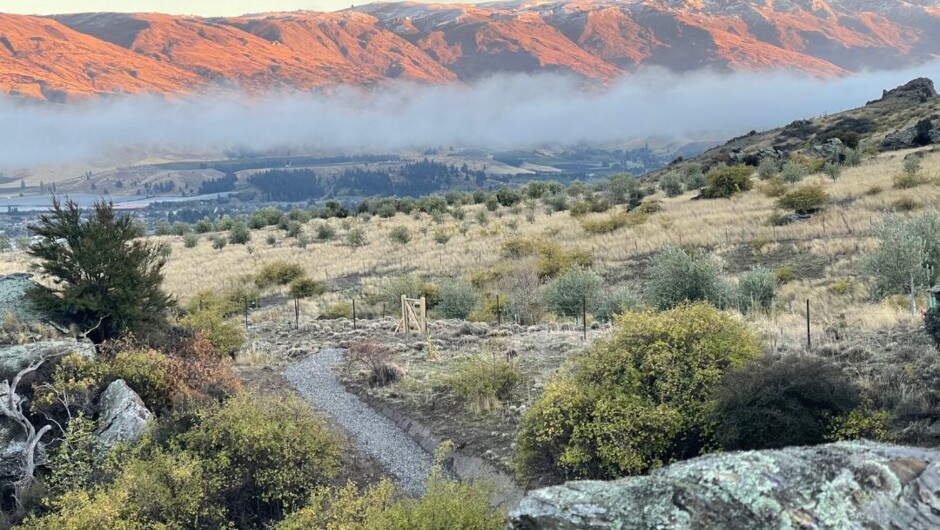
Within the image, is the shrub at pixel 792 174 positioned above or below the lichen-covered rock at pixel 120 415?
above

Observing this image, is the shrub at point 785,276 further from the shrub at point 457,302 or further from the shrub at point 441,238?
the shrub at point 441,238

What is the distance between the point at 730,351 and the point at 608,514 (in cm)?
573

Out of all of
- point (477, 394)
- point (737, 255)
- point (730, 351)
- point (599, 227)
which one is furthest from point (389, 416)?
point (599, 227)

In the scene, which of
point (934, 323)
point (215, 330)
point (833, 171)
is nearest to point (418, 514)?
point (934, 323)

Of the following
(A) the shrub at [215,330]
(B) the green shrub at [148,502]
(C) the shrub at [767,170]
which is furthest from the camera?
(C) the shrub at [767,170]

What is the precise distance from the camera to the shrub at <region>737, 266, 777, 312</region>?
21562 mm

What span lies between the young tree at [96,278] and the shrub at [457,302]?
39.5 ft

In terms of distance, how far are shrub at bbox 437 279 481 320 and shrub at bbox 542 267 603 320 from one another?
3280mm

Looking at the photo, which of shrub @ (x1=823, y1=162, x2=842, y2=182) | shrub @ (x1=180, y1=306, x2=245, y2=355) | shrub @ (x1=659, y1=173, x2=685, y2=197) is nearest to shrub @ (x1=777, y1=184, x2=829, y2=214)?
shrub @ (x1=823, y1=162, x2=842, y2=182)

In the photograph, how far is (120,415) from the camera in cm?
1241

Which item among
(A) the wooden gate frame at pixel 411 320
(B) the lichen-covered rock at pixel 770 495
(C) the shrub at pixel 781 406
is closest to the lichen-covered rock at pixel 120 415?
(B) the lichen-covered rock at pixel 770 495

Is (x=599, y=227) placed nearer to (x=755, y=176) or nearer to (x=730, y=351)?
(x=755, y=176)

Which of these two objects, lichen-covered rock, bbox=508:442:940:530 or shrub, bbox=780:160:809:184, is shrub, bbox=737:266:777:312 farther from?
shrub, bbox=780:160:809:184

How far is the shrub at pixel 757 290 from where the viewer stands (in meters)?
21.6
